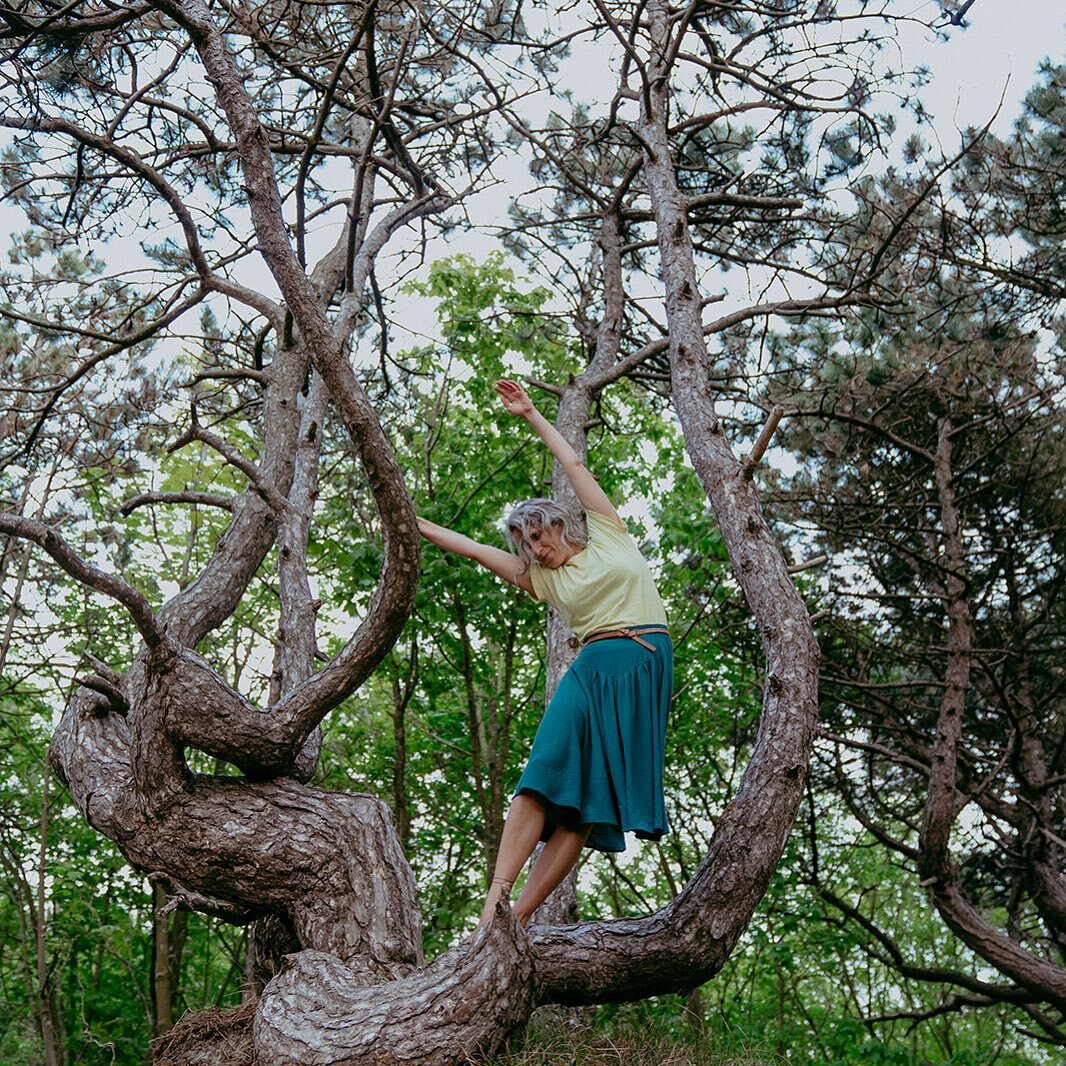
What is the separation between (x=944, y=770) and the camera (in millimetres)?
6551

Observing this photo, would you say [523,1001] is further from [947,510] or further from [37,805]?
[37,805]

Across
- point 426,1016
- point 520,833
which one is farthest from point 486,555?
point 426,1016

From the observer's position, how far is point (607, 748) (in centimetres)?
358

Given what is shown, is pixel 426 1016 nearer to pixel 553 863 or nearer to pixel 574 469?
pixel 553 863

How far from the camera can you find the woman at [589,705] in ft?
11.5

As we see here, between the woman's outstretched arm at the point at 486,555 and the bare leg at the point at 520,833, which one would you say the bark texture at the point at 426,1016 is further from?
the woman's outstretched arm at the point at 486,555

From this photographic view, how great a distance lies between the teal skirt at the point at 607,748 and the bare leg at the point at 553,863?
1.3 inches

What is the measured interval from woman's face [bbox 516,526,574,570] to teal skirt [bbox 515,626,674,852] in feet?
1.24

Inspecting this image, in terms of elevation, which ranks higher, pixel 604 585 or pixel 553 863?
pixel 604 585

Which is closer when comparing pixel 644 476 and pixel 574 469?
pixel 574 469

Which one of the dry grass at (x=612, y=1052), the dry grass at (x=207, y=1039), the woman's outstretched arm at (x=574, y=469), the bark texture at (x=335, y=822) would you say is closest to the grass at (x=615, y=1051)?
the dry grass at (x=612, y=1052)

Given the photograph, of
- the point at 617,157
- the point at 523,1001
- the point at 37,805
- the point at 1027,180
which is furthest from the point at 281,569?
the point at 37,805

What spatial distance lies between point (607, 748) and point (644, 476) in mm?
8115

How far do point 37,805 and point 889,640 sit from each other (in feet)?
26.7
